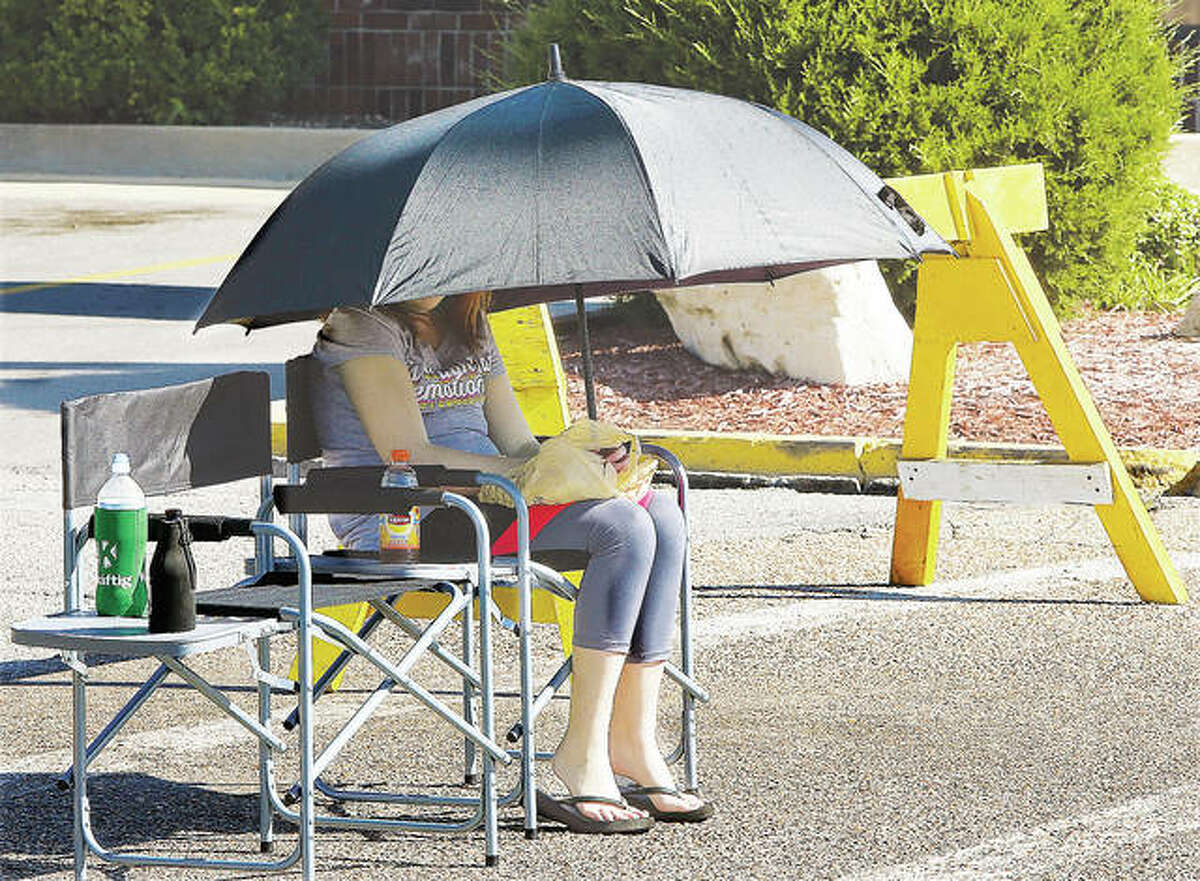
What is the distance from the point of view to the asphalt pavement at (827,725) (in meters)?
5.07

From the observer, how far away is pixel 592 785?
5.21 m

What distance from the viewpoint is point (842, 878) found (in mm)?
Answer: 4855

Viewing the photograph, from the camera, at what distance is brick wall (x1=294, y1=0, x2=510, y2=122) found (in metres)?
26.1

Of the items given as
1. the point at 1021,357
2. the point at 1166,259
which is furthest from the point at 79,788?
the point at 1166,259

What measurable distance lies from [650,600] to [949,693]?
154 centimetres

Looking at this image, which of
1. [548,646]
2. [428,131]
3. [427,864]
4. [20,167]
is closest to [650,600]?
[427,864]

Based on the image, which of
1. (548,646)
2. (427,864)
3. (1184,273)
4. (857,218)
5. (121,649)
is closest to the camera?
(121,649)

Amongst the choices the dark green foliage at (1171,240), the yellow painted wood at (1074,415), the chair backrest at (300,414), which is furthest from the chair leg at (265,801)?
the dark green foliage at (1171,240)

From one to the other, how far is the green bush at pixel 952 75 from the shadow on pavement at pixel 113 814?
296 inches

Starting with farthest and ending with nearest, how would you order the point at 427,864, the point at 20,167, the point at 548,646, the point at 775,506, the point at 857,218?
the point at 20,167 → the point at 775,506 → the point at 548,646 → the point at 857,218 → the point at 427,864

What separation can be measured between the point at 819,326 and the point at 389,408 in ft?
21.7

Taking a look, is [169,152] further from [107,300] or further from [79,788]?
[79,788]

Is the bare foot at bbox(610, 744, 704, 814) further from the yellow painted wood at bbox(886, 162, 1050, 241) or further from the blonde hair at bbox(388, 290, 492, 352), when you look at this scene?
the yellow painted wood at bbox(886, 162, 1050, 241)

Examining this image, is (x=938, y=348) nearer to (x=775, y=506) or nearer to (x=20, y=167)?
(x=775, y=506)
